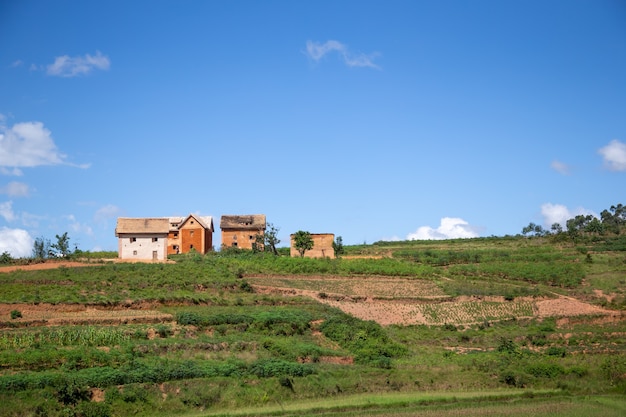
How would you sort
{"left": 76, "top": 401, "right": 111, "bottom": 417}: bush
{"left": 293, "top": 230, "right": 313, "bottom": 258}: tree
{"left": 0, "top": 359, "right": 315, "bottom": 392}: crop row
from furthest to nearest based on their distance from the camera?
{"left": 293, "top": 230, "right": 313, "bottom": 258}: tree, {"left": 0, "top": 359, "right": 315, "bottom": 392}: crop row, {"left": 76, "top": 401, "right": 111, "bottom": 417}: bush

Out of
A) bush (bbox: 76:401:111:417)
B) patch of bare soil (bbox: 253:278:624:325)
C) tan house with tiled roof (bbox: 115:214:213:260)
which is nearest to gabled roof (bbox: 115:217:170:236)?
tan house with tiled roof (bbox: 115:214:213:260)

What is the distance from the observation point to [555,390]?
34750mm

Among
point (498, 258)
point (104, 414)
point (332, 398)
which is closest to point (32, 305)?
point (104, 414)

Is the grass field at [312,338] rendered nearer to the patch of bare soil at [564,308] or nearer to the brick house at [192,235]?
the patch of bare soil at [564,308]

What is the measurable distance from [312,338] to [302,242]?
98.1 feet

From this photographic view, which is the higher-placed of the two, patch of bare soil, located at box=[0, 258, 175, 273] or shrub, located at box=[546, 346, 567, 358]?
patch of bare soil, located at box=[0, 258, 175, 273]

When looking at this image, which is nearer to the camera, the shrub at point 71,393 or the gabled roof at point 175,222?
the shrub at point 71,393

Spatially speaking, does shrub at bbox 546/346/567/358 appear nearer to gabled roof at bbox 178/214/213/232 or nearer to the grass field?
the grass field

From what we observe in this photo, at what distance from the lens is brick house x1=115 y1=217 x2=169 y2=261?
66.2 metres

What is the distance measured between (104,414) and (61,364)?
16.6 feet

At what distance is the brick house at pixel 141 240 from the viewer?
66.2 metres

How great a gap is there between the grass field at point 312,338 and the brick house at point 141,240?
2.74 metres

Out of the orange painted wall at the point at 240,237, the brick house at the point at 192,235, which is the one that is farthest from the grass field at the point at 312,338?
the orange painted wall at the point at 240,237

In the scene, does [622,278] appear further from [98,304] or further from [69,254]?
[69,254]
